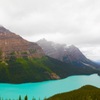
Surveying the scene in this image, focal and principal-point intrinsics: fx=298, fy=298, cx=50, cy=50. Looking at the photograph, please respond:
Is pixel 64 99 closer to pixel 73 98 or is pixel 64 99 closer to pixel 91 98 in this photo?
pixel 73 98

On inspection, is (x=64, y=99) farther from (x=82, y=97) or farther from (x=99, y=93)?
(x=99, y=93)

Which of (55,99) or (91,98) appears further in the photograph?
(55,99)

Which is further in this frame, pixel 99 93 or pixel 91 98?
pixel 99 93

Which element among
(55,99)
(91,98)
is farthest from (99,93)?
(55,99)

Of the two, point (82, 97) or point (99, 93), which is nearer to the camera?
point (82, 97)

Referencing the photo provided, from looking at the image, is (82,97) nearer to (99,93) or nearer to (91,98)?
(91,98)

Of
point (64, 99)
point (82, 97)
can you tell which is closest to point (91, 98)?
point (82, 97)

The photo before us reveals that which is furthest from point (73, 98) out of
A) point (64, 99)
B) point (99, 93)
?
point (99, 93)
